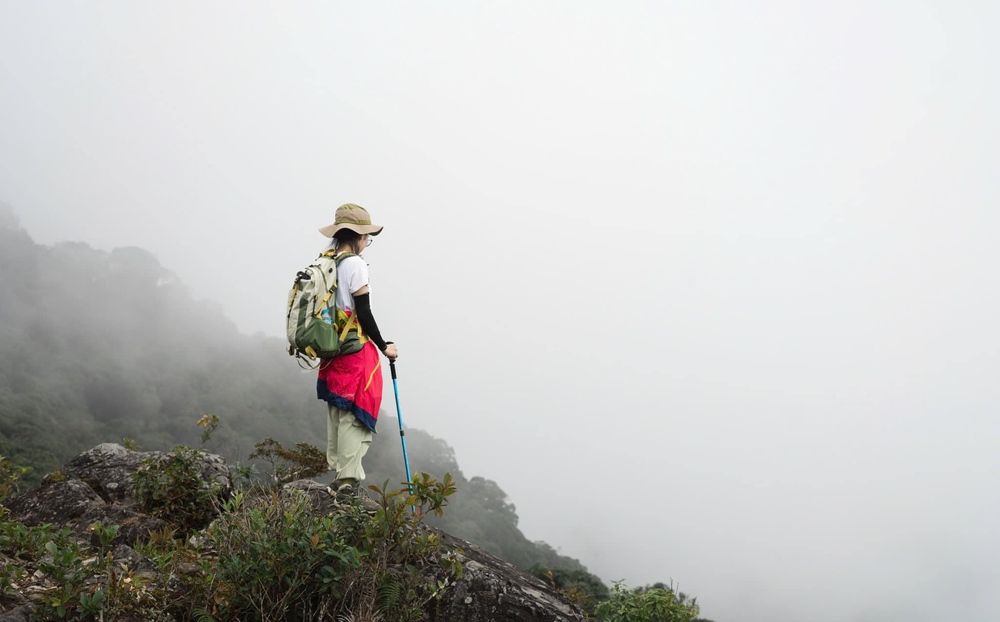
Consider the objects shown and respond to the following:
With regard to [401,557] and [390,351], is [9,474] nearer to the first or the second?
[390,351]

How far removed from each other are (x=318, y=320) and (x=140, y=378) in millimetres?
78127

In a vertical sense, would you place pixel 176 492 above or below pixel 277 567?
below

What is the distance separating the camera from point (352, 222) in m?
6.20

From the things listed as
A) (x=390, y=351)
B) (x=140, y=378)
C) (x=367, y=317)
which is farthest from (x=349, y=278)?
(x=140, y=378)

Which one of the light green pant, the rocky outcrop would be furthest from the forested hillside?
the light green pant

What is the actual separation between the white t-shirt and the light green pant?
0.95 meters

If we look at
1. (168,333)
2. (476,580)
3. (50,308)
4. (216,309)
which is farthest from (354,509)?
(216,309)

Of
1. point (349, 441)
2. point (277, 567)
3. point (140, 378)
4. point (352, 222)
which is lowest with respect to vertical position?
point (140, 378)

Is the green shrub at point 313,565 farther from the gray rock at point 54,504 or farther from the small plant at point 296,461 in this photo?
the gray rock at point 54,504

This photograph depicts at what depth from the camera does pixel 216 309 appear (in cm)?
11831

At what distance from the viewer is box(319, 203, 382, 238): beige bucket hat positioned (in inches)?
242

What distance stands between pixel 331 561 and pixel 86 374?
7645 cm

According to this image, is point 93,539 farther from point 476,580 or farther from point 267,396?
point 267,396

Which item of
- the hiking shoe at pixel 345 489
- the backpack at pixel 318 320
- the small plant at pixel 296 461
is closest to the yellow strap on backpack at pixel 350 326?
the backpack at pixel 318 320
